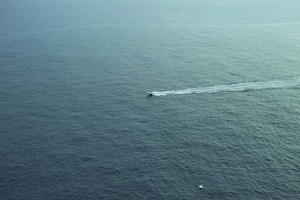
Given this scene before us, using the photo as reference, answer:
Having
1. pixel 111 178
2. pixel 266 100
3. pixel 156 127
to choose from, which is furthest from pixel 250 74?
pixel 111 178

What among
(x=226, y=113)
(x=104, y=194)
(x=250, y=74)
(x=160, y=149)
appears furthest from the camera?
(x=250, y=74)

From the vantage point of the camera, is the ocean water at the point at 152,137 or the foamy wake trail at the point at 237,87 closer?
the ocean water at the point at 152,137

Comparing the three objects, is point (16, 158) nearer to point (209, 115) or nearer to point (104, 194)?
point (104, 194)

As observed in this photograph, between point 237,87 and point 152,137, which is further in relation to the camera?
point 237,87

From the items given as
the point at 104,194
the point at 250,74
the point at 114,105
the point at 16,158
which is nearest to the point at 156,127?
the point at 114,105

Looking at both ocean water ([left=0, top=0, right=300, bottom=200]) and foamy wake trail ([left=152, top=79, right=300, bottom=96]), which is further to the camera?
foamy wake trail ([left=152, top=79, right=300, bottom=96])

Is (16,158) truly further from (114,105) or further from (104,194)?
(114,105)

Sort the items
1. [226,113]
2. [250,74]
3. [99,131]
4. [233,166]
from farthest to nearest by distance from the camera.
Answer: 1. [250,74]
2. [226,113]
3. [99,131]
4. [233,166]

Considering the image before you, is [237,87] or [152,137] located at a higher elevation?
[237,87]

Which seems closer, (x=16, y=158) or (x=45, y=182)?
(x=45, y=182)
